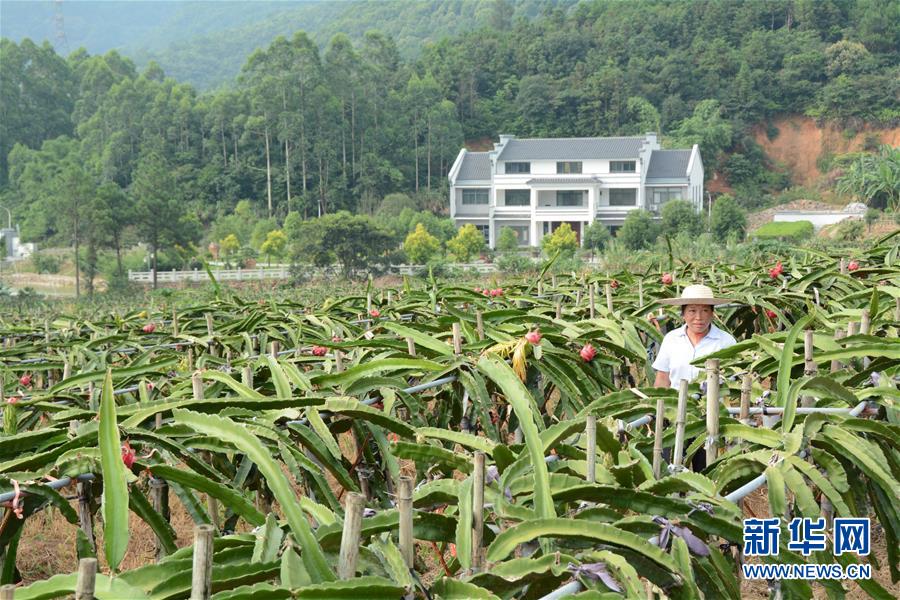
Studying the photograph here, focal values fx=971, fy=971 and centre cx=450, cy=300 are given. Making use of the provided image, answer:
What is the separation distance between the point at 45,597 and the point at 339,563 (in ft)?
1.22

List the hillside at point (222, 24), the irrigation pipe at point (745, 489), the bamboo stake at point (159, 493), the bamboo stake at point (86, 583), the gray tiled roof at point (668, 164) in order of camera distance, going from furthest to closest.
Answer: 1. the hillside at point (222, 24)
2. the gray tiled roof at point (668, 164)
3. the bamboo stake at point (159, 493)
4. the irrigation pipe at point (745, 489)
5. the bamboo stake at point (86, 583)

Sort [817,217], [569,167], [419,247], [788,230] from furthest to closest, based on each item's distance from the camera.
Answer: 1. [569,167]
2. [817,217]
3. [788,230]
4. [419,247]

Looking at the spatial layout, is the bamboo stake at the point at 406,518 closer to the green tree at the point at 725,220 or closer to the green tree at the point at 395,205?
the green tree at the point at 725,220

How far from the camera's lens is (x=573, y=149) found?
37.7m

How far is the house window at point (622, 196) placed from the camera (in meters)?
36.8

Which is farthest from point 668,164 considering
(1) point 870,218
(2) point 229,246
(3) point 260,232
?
(2) point 229,246

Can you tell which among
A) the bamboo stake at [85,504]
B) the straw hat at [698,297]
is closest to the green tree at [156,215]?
the straw hat at [698,297]

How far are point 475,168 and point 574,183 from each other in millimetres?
5338

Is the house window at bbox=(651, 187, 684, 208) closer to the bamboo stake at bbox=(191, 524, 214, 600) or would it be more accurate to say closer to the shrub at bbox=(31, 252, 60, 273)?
the shrub at bbox=(31, 252, 60, 273)

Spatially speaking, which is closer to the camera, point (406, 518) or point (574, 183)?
point (406, 518)

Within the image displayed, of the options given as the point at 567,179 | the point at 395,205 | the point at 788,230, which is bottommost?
the point at 788,230

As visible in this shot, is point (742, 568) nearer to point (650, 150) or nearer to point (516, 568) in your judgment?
point (516, 568)

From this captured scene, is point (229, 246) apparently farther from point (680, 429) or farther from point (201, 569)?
point (201, 569)

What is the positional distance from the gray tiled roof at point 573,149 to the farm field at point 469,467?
34.5 meters
